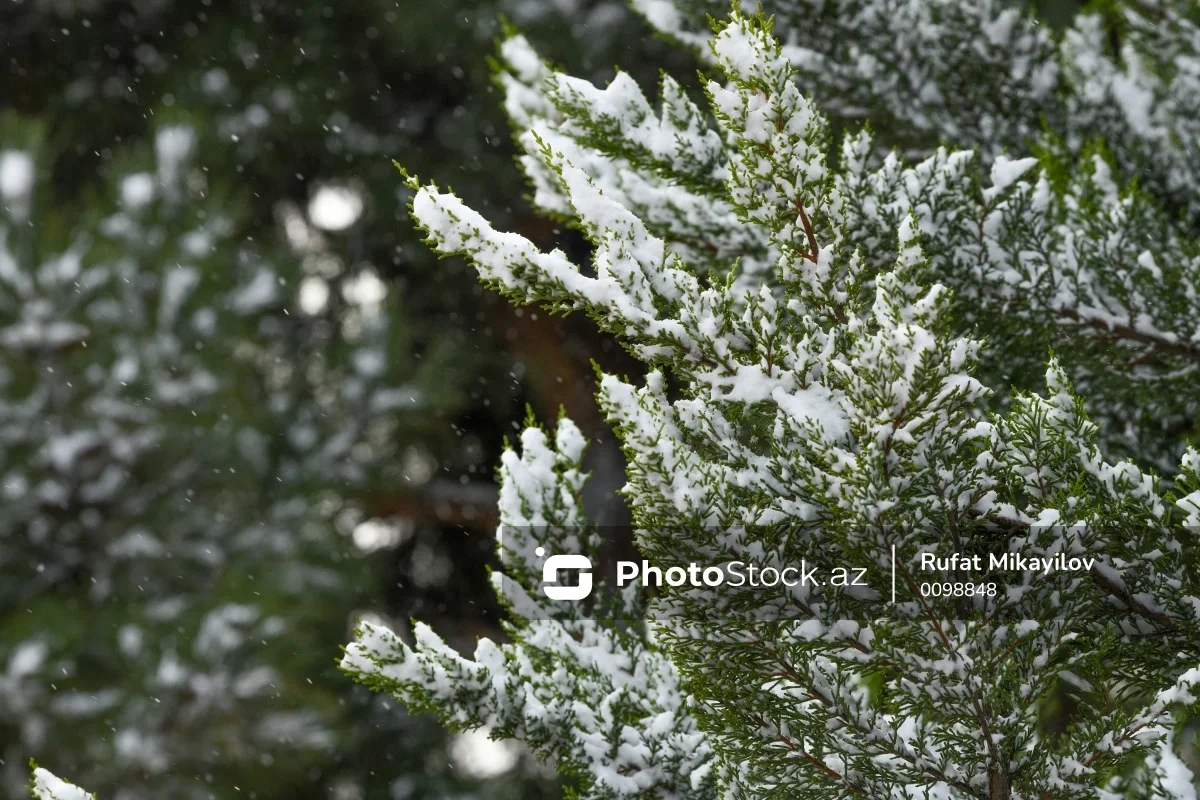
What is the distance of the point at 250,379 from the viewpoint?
17.6ft

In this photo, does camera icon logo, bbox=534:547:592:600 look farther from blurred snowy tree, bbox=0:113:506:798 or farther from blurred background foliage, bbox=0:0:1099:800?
blurred snowy tree, bbox=0:113:506:798

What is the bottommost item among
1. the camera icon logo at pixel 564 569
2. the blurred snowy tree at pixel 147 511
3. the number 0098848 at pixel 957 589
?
the number 0098848 at pixel 957 589

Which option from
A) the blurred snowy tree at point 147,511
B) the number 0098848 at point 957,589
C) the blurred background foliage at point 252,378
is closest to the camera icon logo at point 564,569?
the number 0098848 at point 957,589

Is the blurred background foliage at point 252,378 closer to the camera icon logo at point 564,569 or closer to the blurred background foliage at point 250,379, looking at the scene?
the blurred background foliage at point 250,379

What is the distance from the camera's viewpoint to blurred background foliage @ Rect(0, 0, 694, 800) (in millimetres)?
4223

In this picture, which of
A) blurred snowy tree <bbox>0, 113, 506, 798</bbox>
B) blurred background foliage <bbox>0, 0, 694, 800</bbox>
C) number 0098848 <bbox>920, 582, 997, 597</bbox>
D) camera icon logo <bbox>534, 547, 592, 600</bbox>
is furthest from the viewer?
blurred background foliage <bbox>0, 0, 694, 800</bbox>

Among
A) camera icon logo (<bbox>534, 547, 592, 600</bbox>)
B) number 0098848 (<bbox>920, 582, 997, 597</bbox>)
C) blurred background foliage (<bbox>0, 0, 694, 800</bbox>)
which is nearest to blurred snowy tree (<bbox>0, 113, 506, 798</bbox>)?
blurred background foliage (<bbox>0, 0, 694, 800</bbox>)

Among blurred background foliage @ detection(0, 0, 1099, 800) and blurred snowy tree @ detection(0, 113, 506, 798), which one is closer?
blurred snowy tree @ detection(0, 113, 506, 798)

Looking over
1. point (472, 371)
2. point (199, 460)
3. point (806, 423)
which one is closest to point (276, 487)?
point (199, 460)

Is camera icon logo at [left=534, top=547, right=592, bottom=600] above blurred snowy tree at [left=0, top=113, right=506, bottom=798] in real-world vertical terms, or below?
below

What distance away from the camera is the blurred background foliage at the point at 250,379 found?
4.22 m

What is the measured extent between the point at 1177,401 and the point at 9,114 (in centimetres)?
479

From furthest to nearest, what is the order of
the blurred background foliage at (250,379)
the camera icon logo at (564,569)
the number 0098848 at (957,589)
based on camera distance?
1. the blurred background foliage at (250,379)
2. the camera icon logo at (564,569)
3. the number 0098848 at (957,589)

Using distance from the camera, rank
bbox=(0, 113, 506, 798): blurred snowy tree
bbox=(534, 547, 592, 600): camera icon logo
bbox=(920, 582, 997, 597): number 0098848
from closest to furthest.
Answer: bbox=(920, 582, 997, 597): number 0098848
bbox=(534, 547, 592, 600): camera icon logo
bbox=(0, 113, 506, 798): blurred snowy tree
